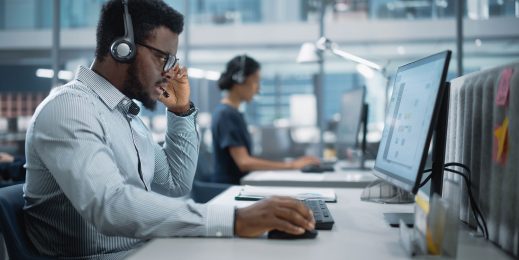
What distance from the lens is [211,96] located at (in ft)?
21.0

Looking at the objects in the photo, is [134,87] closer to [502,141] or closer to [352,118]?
[502,141]

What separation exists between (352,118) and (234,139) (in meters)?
0.73

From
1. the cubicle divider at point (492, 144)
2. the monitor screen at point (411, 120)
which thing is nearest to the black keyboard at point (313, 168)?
the monitor screen at point (411, 120)

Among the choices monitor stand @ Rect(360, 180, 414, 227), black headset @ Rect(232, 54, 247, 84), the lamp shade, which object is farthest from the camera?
the lamp shade

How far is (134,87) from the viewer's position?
1.45m

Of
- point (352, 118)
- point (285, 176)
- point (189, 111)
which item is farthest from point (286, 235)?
point (352, 118)

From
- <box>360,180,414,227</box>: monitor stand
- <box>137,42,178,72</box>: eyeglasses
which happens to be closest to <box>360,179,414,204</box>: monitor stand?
<box>360,180,414,227</box>: monitor stand

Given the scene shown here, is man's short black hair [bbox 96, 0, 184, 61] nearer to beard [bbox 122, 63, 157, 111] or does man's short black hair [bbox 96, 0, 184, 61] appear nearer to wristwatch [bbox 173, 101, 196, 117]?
beard [bbox 122, 63, 157, 111]

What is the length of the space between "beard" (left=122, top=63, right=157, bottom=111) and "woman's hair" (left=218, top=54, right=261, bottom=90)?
1722mm

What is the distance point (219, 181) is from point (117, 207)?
1.94 metres

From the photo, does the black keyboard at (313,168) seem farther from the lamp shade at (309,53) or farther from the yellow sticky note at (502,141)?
the yellow sticky note at (502,141)

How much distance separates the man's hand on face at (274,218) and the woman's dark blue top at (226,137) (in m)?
1.82

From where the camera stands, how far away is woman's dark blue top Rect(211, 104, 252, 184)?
2.95m

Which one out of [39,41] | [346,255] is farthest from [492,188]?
[39,41]
